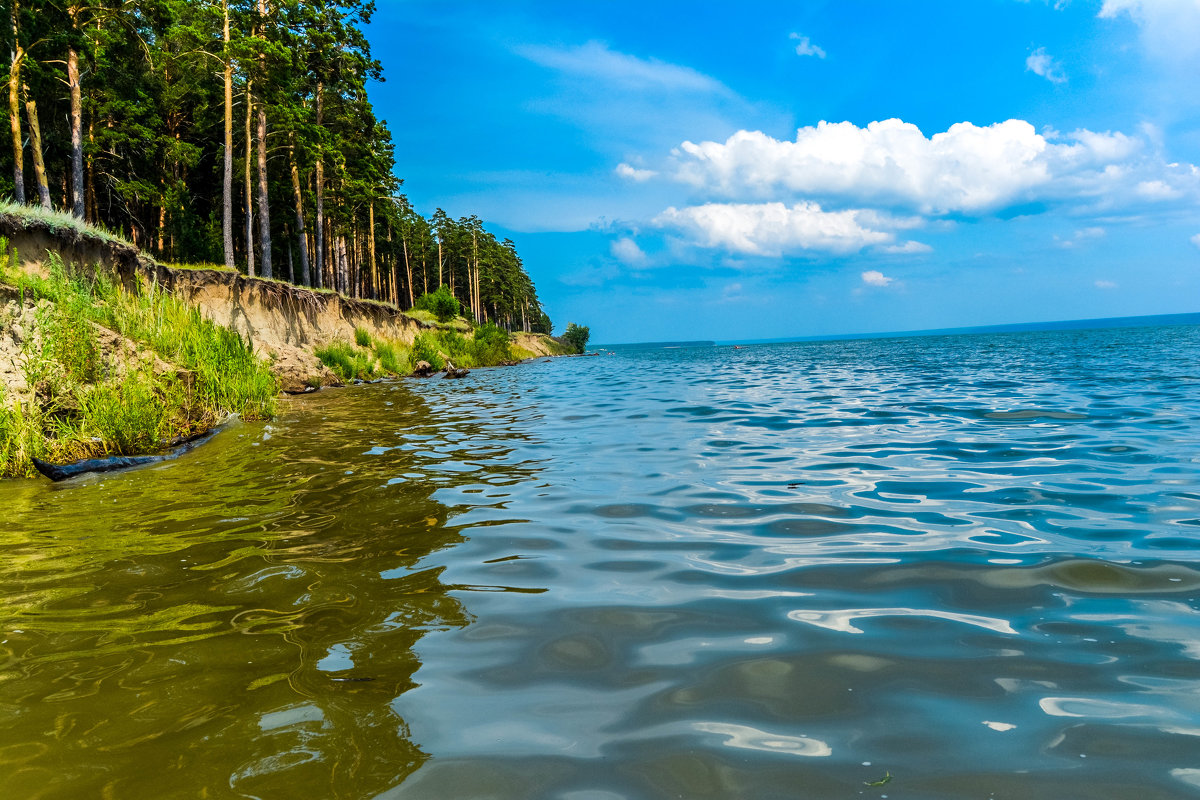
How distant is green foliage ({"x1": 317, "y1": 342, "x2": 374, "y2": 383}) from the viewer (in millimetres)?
21330

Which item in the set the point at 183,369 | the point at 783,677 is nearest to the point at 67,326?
the point at 183,369

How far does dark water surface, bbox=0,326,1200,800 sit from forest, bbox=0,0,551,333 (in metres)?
22.9

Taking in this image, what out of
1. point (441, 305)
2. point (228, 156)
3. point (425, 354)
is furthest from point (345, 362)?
point (441, 305)

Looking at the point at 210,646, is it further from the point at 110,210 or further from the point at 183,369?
the point at 110,210

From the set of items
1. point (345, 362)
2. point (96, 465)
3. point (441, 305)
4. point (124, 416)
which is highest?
point (441, 305)

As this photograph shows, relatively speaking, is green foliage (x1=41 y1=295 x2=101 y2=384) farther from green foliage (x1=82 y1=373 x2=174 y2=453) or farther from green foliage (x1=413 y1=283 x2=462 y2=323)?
green foliage (x1=413 y1=283 x2=462 y2=323)

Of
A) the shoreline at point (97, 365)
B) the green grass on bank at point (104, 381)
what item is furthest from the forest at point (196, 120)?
the green grass on bank at point (104, 381)

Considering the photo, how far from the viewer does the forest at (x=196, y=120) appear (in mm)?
23281

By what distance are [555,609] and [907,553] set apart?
2.06 m

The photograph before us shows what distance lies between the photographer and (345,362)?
21.6 m

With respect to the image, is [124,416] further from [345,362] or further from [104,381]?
[345,362]

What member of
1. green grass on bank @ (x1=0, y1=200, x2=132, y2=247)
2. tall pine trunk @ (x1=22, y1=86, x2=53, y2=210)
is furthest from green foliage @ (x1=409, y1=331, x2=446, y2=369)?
green grass on bank @ (x1=0, y1=200, x2=132, y2=247)

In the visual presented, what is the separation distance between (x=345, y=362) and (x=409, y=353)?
8.09 meters

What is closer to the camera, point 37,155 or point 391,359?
point 37,155
